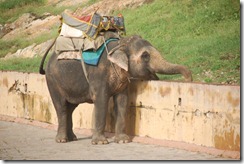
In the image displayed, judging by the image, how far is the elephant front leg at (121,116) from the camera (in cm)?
1302

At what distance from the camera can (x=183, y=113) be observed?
12.2m

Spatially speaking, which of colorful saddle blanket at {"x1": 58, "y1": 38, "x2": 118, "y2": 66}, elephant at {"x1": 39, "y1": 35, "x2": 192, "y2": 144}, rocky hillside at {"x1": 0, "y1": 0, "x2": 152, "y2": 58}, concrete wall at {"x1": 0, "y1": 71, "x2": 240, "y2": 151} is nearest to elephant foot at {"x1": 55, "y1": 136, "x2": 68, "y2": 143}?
elephant at {"x1": 39, "y1": 35, "x2": 192, "y2": 144}

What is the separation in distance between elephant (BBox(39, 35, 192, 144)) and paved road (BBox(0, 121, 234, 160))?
372 mm

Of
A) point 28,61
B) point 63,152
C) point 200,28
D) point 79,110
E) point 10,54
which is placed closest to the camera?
point 63,152

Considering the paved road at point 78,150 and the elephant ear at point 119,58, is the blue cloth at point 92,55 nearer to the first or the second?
the elephant ear at point 119,58

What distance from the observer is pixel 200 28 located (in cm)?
1794

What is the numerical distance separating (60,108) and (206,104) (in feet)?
10.8

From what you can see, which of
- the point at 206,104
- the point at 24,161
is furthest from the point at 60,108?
the point at 206,104

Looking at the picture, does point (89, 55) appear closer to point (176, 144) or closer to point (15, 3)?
point (176, 144)

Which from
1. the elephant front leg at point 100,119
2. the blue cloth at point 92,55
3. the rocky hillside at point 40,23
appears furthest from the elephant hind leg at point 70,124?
the rocky hillside at point 40,23

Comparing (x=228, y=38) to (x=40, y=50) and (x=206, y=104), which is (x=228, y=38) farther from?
(x=40, y=50)

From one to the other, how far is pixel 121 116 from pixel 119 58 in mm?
1038

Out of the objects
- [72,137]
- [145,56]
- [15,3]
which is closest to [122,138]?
[72,137]

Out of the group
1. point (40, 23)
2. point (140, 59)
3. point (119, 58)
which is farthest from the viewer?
point (40, 23)
